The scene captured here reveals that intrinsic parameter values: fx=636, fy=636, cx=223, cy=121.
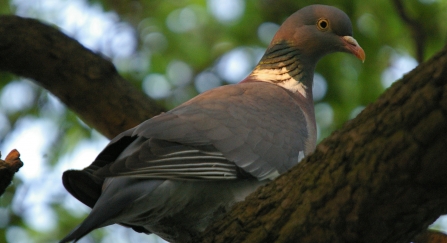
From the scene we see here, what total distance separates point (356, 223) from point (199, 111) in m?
1.41

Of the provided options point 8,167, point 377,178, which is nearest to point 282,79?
point 8,167

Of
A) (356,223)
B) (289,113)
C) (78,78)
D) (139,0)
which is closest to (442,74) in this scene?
(356,223)

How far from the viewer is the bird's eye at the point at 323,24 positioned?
4.72 metres

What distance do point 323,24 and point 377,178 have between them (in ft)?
8.95

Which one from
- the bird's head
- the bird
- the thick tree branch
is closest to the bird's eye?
the bird's head

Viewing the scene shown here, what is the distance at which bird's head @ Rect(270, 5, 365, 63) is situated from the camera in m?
4.66

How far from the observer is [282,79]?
181 inches

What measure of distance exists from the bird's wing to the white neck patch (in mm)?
489

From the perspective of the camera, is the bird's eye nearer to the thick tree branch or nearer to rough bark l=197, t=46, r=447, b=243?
the thick tree branch

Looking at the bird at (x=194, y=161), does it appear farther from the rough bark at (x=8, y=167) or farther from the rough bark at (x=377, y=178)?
the rough bark at (x=377, y=178)

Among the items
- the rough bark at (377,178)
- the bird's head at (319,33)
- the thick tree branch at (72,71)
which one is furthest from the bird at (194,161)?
the thick tree branch at (72,71)

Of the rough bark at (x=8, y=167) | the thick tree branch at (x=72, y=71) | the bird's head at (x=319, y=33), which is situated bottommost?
the rough bark at (x=8, y=167)

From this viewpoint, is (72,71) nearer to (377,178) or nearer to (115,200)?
(115,200)

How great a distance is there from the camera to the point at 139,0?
618 cm
